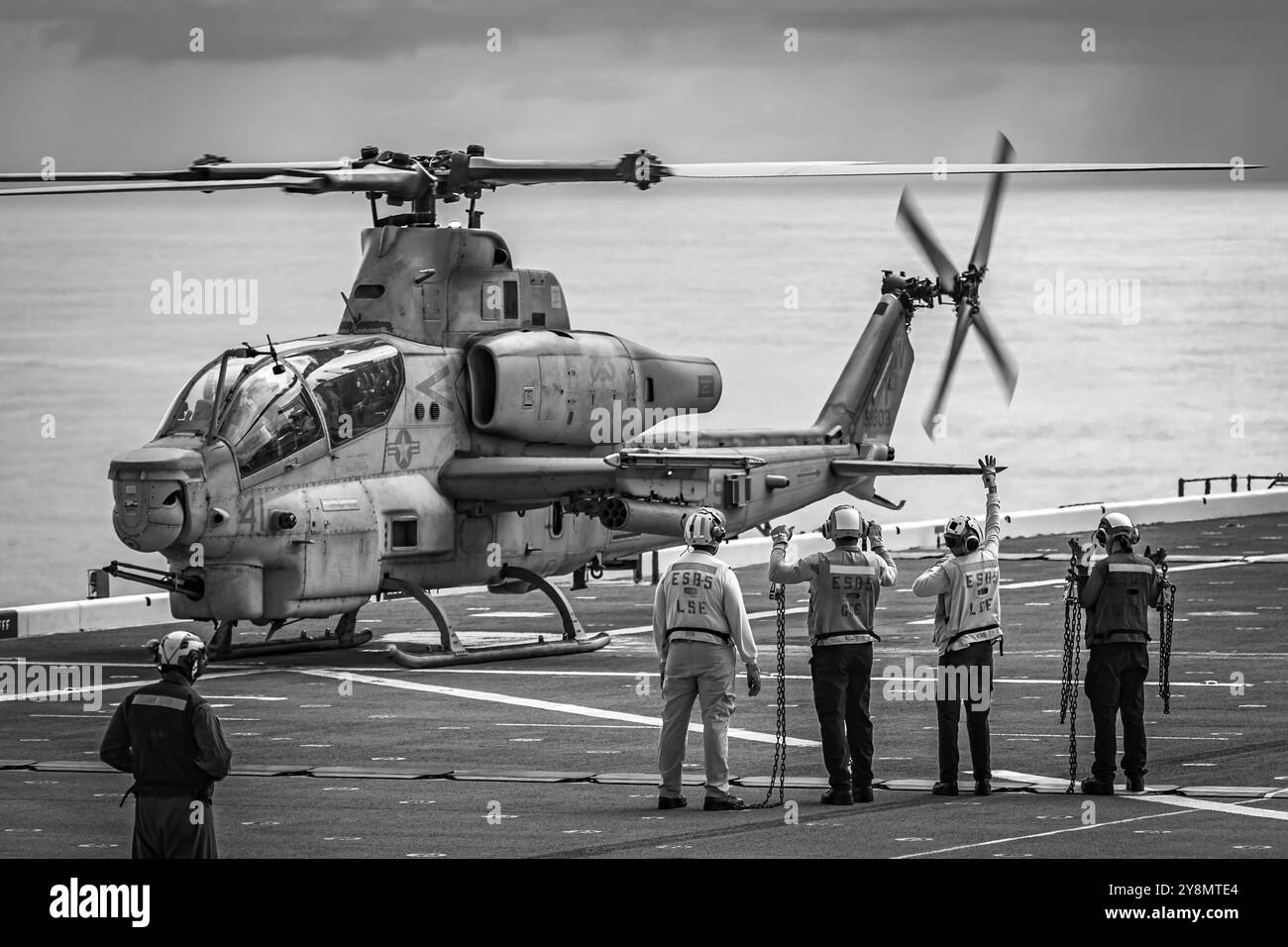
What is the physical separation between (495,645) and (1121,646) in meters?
10.7

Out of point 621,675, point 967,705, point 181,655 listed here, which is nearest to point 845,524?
point 967,705

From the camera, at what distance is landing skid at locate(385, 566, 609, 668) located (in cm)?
2433

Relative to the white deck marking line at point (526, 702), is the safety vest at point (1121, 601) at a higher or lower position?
higher

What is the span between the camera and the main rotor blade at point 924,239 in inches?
1127

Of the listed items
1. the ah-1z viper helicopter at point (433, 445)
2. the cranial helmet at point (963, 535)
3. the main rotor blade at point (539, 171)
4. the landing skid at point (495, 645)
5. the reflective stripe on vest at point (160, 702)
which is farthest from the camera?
the landing skid at point (495, 645)

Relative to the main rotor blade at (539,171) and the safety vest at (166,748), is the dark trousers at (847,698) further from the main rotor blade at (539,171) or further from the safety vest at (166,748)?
the main rotor blade at (539,171)

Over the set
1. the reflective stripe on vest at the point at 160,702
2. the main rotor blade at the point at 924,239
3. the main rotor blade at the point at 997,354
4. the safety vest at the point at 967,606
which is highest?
the main rotor blade at the point at 924,239

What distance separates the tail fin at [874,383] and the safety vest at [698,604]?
43.8 ft

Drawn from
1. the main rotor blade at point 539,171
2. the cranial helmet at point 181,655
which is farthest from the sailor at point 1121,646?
the main rotor blade at point 539,171

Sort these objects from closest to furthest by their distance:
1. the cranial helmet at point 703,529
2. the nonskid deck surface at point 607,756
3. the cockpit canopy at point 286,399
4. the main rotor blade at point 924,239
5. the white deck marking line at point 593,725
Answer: the nonskid deck surface at point 607,756
the cranial helmet at point 703,529
the white deck marking line at point 593,725
the cockpit canopy at point 286,399
the main rotor blade at point 924,239

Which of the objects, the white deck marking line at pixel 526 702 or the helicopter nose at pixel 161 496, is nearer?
the white deck marking line at pixel 526 702

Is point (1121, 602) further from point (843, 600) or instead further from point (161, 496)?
point (161, 496)
